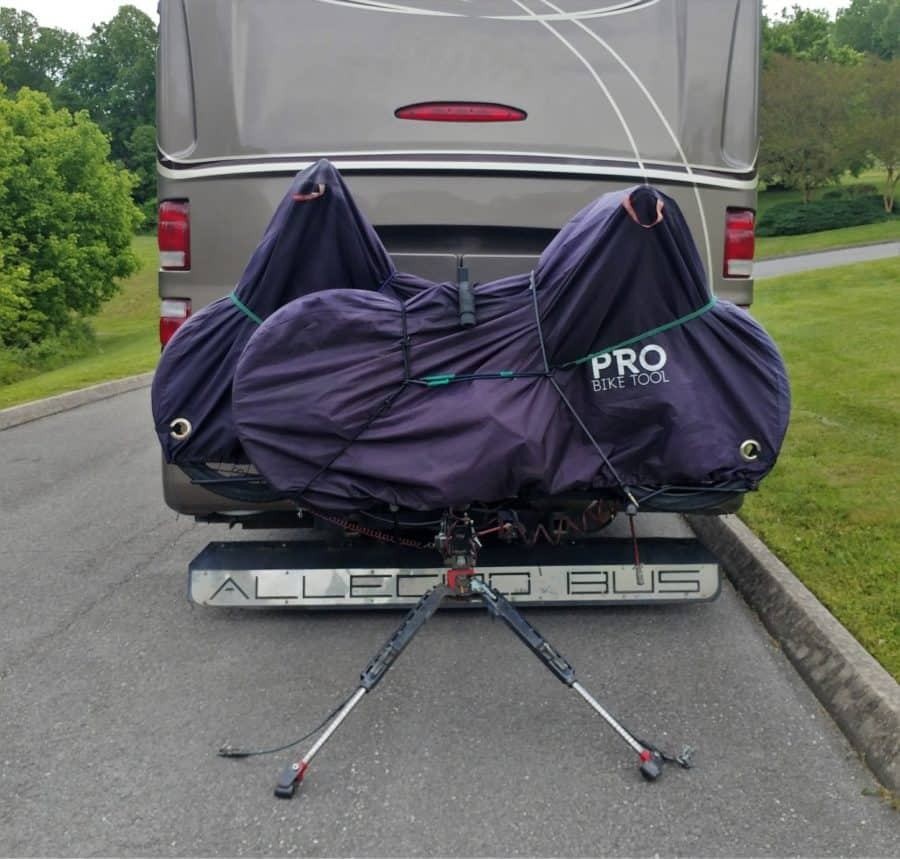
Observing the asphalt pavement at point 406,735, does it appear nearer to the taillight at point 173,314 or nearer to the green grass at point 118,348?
the taillight at point 173,314

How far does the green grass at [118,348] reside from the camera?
47.6 feet

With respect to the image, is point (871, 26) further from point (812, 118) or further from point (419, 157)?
point (419, 157)

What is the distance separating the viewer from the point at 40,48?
94.7 m

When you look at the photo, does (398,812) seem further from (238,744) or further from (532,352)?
(532,352)

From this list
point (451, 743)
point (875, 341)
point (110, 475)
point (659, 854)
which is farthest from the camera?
point (875, 341)

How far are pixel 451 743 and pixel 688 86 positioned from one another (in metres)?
3.03

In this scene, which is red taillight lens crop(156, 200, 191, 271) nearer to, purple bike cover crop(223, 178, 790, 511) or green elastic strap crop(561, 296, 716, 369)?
purple bike cover crop(223, 178, 790, 511)

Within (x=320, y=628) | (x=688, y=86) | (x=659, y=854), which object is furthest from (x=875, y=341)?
(x=659, y=854)

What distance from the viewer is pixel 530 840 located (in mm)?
2965

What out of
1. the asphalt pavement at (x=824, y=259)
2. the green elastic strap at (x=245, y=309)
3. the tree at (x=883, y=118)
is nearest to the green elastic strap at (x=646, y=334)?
the green elastic strap at (x=245, y=309)

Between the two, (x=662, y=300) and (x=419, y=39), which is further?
(x=419, y=39)

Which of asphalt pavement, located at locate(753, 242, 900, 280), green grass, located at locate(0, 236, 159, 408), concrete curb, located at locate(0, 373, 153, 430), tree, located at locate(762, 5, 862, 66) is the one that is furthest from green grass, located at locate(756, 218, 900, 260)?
tree, located at locate(762, 5, 862, 66)

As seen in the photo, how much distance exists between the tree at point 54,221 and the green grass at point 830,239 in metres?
21.9

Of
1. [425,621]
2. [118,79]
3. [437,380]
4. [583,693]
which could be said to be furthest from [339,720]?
[118,79]
